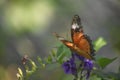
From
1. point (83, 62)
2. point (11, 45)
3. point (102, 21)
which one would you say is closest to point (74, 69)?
point (83, 62)

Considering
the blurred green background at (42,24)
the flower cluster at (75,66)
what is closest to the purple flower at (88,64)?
the flower cluster at (75,66)

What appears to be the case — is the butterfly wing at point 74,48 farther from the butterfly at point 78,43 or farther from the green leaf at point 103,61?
the green leaf at point 103,61

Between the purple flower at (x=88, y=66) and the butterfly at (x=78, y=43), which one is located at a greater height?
the butterfly at (x=78, y=43)

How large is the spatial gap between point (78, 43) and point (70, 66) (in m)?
0.08

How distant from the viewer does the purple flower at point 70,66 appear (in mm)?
1433

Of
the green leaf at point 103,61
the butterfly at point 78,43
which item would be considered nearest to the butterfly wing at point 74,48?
the butterfly at point 78,43

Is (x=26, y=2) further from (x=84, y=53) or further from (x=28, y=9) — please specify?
(x=84, y=53)

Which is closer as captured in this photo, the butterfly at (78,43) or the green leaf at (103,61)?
the butterfly at (78,43)

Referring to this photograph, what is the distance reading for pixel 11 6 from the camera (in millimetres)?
1485

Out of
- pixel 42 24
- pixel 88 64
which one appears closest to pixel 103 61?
pixel 88 64

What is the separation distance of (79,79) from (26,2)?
308 millimetres

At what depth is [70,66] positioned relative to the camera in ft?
4.70

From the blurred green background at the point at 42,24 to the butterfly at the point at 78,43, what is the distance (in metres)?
0.06

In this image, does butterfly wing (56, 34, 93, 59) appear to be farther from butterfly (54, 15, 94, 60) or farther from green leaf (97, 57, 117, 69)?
green leaf (97, 57, 117, 69)
